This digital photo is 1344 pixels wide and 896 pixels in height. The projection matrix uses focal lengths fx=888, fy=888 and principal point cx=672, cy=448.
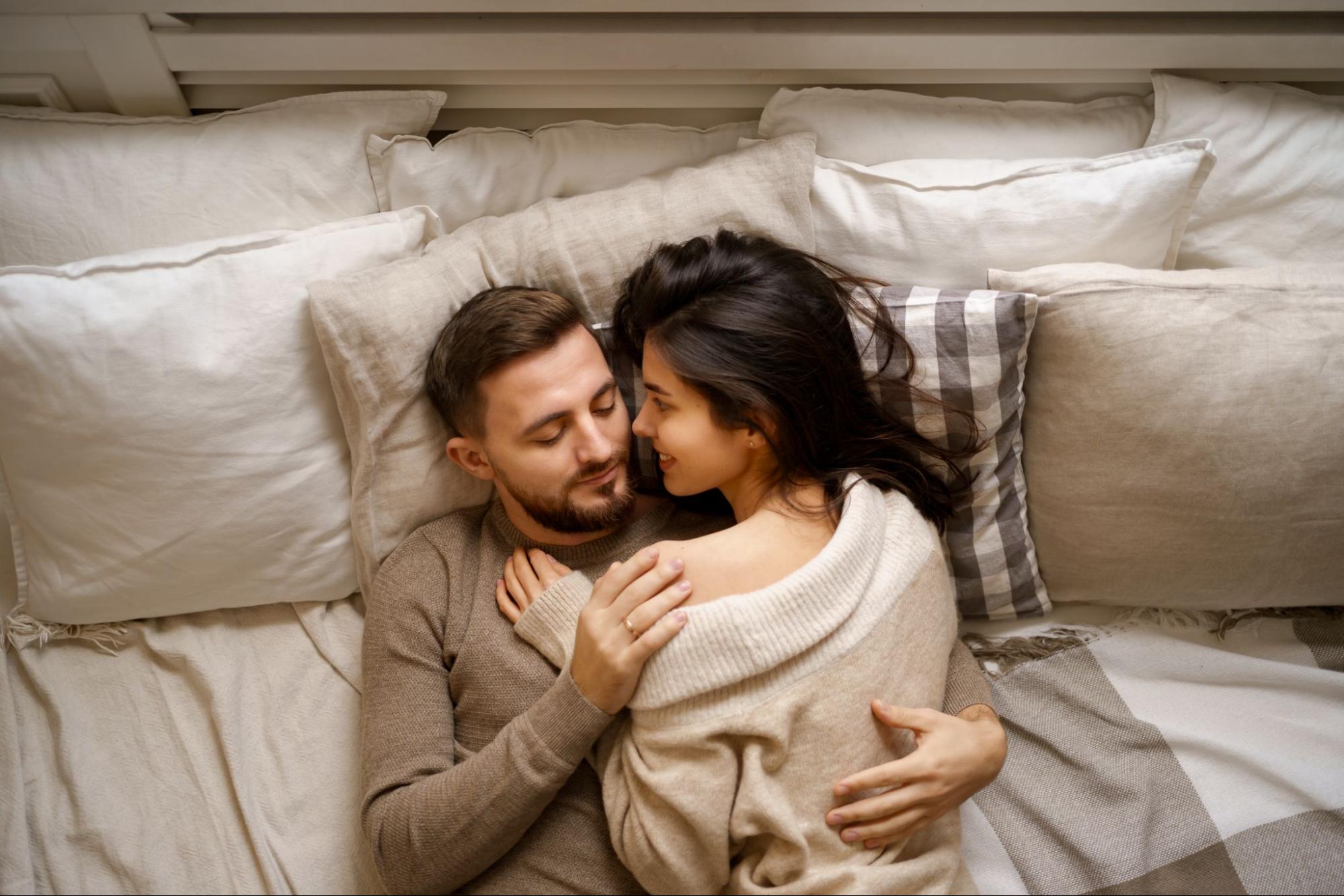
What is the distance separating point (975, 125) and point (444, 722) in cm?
129

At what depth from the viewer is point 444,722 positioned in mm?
1230

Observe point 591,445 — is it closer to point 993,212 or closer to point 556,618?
point 556,618

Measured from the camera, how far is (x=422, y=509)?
4.59 feet

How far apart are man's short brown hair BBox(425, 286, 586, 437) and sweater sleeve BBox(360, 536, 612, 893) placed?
0.42 metres

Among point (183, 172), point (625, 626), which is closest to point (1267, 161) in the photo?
point (625, 626)

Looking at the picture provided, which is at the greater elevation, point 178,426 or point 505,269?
point 505,269

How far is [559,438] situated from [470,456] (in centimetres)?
18

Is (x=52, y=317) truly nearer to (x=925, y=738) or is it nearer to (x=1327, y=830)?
(x=925, y=738)

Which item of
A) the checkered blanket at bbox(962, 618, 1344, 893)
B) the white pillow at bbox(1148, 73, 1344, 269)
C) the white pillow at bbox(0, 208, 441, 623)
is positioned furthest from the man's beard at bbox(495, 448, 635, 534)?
the white pillow at bbox(1148, 73, 1344, 269)

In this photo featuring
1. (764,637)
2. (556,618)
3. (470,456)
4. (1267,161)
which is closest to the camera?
(764,637)

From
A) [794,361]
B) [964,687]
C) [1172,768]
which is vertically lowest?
[1172,768]

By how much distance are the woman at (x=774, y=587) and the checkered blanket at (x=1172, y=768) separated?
0.19m

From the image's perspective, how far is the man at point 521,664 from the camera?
3.64 feet

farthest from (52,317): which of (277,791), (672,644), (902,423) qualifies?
(902,423)
